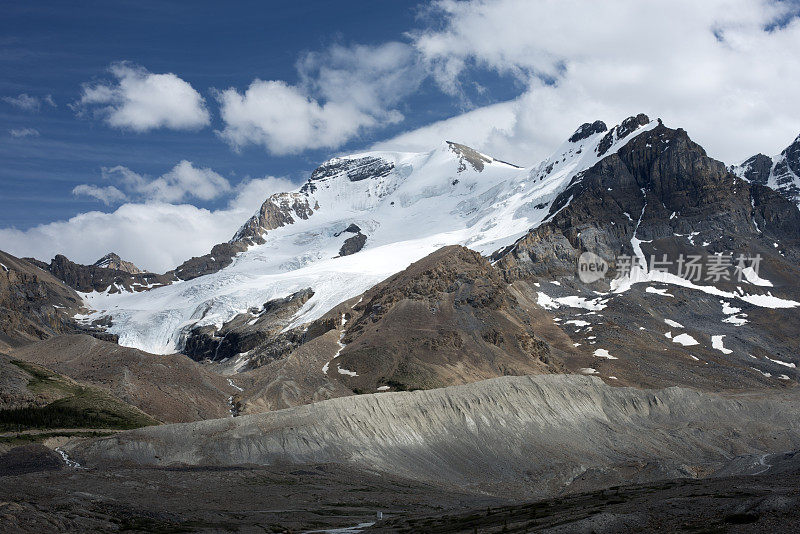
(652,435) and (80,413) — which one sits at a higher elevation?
(80,413)

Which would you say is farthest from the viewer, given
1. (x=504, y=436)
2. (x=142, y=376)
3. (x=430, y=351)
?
(x=430, y=351)

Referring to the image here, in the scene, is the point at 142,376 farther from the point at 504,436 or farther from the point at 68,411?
the point at 504,436

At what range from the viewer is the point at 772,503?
4553cm

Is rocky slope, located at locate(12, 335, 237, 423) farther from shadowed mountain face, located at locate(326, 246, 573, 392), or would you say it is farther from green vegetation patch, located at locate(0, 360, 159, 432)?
shadowed mountain face, located at locate(326, 246, 573, 392)

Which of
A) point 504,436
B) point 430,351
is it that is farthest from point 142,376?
point 504,436

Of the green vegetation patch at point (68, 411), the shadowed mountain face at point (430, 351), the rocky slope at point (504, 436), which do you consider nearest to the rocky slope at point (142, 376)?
the green vegetation patch at point (68, 411)

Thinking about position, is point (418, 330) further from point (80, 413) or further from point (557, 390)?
point (80, 413)

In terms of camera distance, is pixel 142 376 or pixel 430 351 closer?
pixel 142 376

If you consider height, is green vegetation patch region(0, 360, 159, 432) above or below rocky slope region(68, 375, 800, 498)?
above

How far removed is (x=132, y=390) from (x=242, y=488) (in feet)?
192

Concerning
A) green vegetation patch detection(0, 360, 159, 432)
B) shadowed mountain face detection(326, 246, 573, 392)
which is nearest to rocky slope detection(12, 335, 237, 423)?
green vegetation patch detection(0, 360, 159, 432)

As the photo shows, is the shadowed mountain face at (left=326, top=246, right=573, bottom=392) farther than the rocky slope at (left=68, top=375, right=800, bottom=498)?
Yes

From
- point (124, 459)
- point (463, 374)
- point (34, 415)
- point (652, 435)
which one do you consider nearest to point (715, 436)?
point (652, 435)

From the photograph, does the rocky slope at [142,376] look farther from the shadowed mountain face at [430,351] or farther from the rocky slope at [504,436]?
the shadowed mountain face at [430,351]
